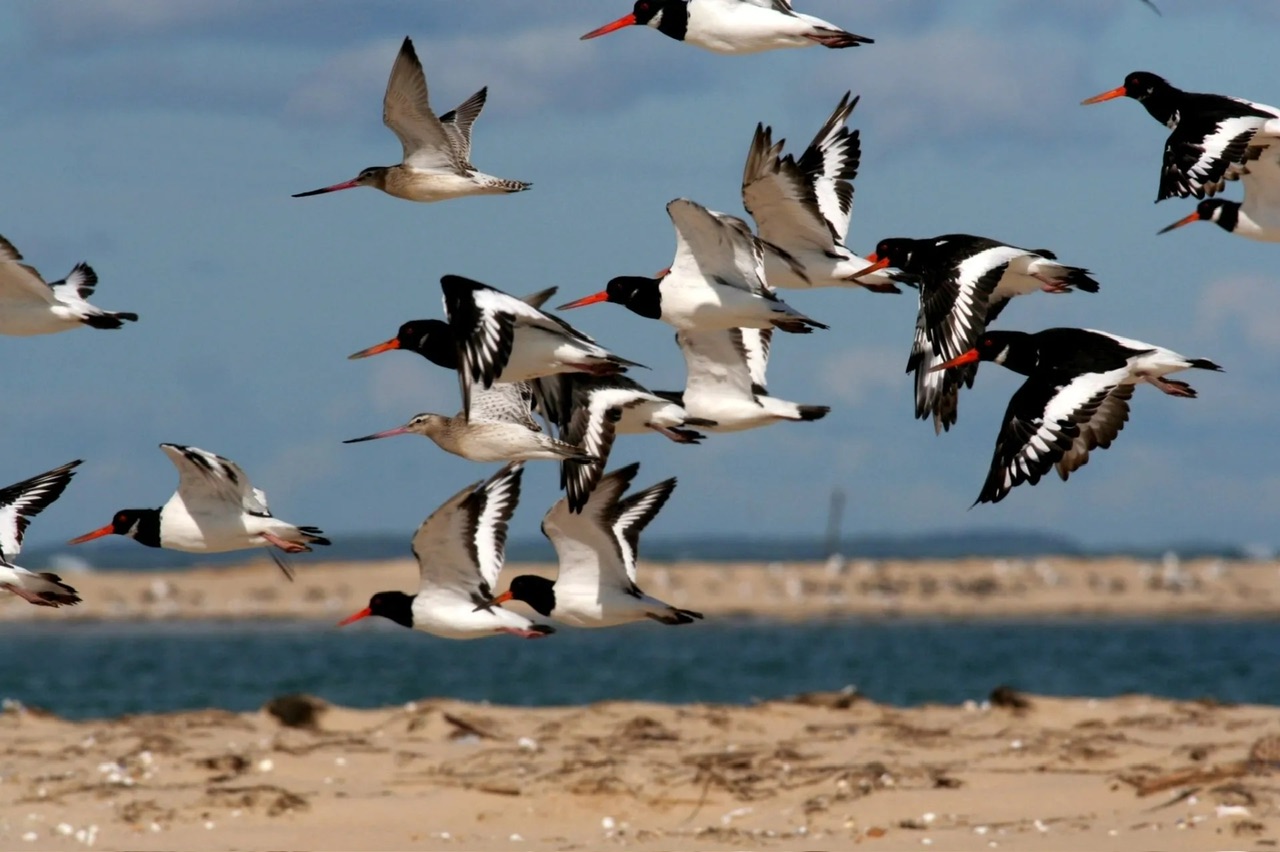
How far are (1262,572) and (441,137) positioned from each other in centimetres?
6161

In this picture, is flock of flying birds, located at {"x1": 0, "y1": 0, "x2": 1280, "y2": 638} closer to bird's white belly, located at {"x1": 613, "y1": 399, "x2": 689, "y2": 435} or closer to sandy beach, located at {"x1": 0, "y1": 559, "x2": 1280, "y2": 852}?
bird's white belly, located at {"x1": 613, "y1": 399, "x2": 689, "y2": 435}

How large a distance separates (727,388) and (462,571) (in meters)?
2.20

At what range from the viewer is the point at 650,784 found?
1370 cm

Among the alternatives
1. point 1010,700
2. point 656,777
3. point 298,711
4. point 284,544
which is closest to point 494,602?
point 284,544

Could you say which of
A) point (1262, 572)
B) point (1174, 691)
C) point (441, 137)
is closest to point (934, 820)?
point (441, 137)

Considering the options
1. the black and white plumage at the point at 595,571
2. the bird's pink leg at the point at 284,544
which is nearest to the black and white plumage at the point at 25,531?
the bird's pink leg at the point at 284,544

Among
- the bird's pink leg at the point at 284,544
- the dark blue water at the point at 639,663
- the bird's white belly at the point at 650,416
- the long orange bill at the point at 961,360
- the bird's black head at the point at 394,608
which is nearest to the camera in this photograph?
the long orange bill at the point at 961,360

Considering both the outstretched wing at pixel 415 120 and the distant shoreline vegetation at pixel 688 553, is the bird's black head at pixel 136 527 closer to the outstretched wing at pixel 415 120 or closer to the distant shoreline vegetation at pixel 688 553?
the outstretched wing at pixel 415 120

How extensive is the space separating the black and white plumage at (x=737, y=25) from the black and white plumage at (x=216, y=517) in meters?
3.23

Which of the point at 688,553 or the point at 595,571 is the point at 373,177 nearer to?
the point at 595,571

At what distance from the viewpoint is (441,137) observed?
11781 millimetres

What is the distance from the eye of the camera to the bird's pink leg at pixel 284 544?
35.4 feet

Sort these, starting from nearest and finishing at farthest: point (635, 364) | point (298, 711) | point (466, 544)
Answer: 1. point (635, 364)
2. point (466, 544)
3. point (298, 711)

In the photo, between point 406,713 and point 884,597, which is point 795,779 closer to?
point 406,713
